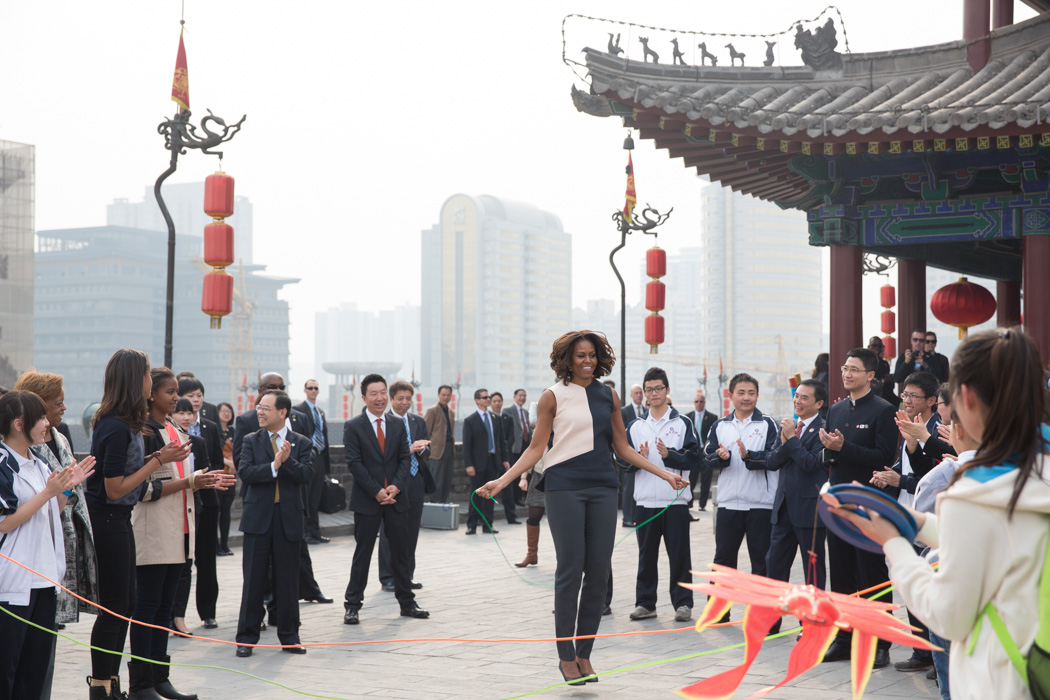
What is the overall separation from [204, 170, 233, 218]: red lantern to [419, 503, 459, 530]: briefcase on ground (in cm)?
434

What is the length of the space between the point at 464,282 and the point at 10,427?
97.3m

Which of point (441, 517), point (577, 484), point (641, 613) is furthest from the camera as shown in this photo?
point (441, 517)

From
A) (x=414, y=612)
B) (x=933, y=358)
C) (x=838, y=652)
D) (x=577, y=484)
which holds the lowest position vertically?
(x=414, y=612)

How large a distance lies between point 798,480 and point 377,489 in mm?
2870

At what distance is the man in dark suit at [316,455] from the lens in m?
9.66

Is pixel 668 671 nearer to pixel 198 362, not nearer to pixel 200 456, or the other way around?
pixel 200 456

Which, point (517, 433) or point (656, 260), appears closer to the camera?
point (517, 433)

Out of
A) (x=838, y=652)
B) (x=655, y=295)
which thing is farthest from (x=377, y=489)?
(x=655, y=295)

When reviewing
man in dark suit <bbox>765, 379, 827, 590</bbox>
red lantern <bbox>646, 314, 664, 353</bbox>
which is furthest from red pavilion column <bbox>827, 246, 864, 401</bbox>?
red lantern <bbox>646, 314, 664, 353</bbox>

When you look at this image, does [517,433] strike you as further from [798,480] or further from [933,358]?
[798,480]

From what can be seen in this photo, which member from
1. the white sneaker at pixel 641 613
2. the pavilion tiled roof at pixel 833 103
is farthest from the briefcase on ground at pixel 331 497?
the pavilion tiled roof at pixel 833 103

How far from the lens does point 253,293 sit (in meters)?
105

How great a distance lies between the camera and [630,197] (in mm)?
16000

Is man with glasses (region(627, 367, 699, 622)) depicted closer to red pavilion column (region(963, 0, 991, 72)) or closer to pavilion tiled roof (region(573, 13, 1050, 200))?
pavilion tiled roof (region(573, 13, 1050, 200))
